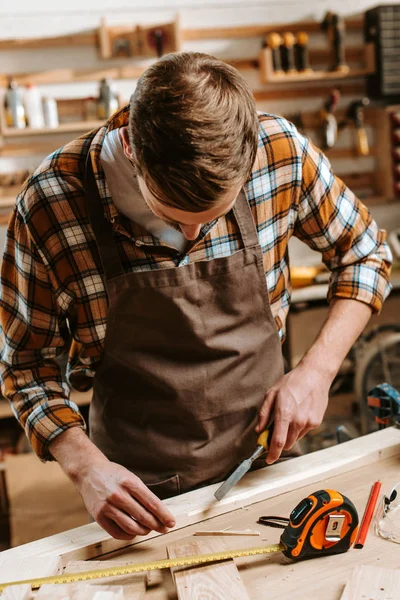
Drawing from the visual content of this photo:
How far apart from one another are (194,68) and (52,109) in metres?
2.61

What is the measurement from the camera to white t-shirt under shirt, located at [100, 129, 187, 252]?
125cm

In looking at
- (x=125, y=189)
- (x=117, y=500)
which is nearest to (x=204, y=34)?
(x=125, y=189)

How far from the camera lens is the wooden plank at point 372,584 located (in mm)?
891

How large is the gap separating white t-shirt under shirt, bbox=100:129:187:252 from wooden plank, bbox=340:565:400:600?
2.25 feet

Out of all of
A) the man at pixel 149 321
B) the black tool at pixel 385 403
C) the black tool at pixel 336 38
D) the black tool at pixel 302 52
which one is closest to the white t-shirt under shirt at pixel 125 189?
the man at pixel 149 321

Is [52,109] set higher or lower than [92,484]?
higher

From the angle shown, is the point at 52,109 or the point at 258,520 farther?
the point at 52,109

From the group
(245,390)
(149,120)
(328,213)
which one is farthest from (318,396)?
(149,120)

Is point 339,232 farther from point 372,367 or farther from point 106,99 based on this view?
point 106,99

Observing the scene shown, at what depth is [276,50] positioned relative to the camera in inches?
143

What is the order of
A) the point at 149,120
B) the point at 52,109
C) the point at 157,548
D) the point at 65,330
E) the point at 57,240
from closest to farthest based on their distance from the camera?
the point at 149,120, the point at 157,548, the point at 57,240, the point at 65,330, the point at 52,109

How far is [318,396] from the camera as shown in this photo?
1.33 meters

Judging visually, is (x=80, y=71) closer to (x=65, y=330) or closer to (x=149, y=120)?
(x=65, y=330)

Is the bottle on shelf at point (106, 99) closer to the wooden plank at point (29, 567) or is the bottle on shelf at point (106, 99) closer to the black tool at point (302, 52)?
the black tool at point (302, 52)
